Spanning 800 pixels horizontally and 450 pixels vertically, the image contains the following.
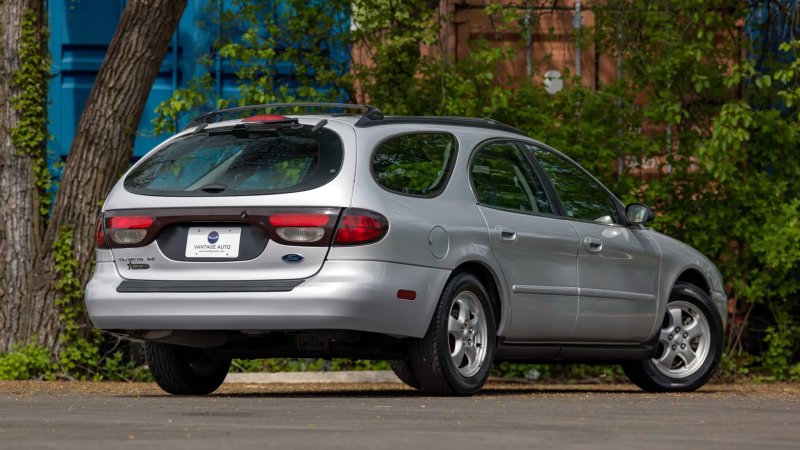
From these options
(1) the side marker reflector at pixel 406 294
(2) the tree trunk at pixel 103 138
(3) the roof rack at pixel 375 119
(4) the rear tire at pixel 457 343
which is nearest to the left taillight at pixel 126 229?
(3) the roof rack at pixel 375 119

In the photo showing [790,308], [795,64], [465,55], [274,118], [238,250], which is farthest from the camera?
[465,55]

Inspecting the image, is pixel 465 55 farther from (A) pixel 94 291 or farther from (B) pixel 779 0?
(A) pixel 94 291

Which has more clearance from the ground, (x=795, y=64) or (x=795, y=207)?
(x=795, y=64)

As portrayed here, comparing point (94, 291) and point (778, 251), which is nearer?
point (94, 291)

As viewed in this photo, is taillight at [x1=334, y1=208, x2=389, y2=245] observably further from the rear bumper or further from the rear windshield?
the rear windshield

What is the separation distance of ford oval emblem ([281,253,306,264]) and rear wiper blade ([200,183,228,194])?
54 centimetres

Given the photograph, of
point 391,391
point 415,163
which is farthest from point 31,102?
point 415,163

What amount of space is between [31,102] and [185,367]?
4.44 m

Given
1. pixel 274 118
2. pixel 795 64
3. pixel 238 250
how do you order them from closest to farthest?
pixel 238 250 < pixel 274 118 < pixel 795 64

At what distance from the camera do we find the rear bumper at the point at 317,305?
780cm

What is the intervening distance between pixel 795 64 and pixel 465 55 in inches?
127

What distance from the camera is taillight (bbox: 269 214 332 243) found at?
310 inches

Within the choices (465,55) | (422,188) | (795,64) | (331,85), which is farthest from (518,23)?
(422,188)

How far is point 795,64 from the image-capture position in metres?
12.7
